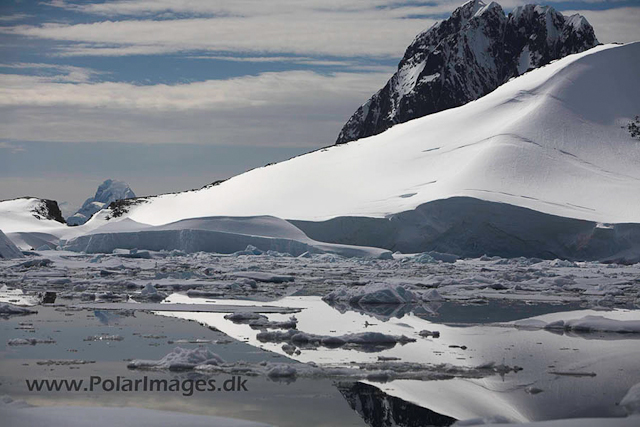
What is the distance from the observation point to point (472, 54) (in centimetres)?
14150

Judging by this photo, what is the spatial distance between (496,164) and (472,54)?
369 feet

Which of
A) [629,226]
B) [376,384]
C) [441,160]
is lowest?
[376,384]

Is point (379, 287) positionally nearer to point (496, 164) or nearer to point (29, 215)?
point (496, 164)

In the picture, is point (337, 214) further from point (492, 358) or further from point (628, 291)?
point (492, 358)

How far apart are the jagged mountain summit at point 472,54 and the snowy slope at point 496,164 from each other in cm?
9304

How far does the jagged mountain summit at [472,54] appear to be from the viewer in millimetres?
132000

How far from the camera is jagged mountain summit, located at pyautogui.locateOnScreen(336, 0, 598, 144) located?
433 feet

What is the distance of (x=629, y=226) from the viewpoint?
2750 centimetres

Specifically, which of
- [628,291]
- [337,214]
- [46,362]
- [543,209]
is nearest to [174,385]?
[46,362]

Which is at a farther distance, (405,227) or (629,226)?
(405,227)

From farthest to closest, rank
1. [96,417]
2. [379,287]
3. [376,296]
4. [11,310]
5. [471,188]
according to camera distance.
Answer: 1. [471,188]
2. [379,287]
3. [376,296]
4. [11,310]
5. [96,417]

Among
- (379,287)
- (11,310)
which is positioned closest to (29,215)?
(379,287)

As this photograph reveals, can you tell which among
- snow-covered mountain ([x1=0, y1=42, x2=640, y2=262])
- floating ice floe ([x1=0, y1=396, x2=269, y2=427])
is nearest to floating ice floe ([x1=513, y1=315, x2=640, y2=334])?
floating ice floe ([x1=0, y1=396, x2=269, y2=427])

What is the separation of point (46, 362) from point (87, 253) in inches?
1030
